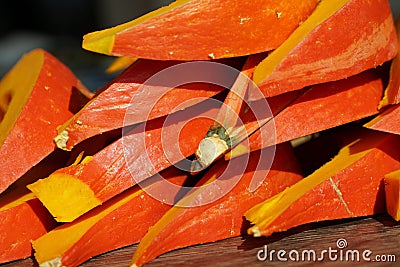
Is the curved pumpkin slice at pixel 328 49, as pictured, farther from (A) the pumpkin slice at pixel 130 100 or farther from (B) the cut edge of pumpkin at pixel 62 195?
(B) the cut edge of pumpkin at pixel 62 195

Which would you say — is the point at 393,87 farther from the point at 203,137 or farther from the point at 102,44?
the point at 102,44

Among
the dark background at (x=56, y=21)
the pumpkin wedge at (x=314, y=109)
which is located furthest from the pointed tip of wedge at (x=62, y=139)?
the dark background at (x=56, y=21)

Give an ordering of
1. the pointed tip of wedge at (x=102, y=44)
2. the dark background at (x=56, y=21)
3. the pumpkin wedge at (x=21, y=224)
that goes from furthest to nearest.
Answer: the dark background at (x=56, y=21)
the pumpkin wedge at (x=21, y=224)
the pointed tip of wedge at (x=102, y=44)

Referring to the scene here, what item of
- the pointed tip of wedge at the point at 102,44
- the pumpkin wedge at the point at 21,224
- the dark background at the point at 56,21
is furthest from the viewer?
the dark background at the point at 56,21

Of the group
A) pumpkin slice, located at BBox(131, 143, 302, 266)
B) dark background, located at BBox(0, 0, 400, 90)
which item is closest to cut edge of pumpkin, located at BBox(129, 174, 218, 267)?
pumpkin slice, located at BBox(131, 143, 302, 266)

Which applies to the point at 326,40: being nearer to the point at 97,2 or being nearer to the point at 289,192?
the point at 289,192

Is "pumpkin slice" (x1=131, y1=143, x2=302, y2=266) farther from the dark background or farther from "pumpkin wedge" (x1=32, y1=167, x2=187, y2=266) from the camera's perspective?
the dark background
